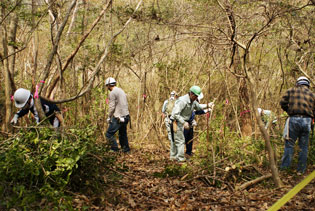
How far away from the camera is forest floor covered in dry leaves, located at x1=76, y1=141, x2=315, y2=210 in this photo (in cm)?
433

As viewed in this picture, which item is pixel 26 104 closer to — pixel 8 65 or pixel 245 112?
pixel 8 65

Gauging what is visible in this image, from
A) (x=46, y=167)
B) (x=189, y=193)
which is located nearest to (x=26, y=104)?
(x=46, y=167)

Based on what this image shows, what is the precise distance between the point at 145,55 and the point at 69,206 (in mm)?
8344

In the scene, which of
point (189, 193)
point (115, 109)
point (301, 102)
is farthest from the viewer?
point (115, 109)

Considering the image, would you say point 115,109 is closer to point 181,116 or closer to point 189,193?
point 181,116

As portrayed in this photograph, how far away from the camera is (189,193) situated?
194 inches

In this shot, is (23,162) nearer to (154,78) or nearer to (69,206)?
(69,206)

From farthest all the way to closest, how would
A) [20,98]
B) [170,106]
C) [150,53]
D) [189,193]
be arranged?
[150,53]
[170,106]
[20,98]
[189,193]

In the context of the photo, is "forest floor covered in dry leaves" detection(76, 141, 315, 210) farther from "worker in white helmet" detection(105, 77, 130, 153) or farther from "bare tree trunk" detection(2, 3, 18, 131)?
"bare tree trunk" detection(2, 3, 18, 131)

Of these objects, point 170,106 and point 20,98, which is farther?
point 170,106

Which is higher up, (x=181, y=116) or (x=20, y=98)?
(x=20, y=98)

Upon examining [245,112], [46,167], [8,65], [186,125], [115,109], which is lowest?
[46,167]

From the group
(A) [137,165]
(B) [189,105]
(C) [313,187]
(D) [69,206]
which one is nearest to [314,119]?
(C) [313,187]

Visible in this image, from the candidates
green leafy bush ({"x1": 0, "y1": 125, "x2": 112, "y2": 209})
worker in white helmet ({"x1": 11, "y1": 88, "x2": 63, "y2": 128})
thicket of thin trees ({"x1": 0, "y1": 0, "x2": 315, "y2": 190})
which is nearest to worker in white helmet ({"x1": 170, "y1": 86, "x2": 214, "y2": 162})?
thicket of thin trees ({"x1": 0, "y1": 0, "x2": 315, "y2": 190})
